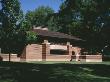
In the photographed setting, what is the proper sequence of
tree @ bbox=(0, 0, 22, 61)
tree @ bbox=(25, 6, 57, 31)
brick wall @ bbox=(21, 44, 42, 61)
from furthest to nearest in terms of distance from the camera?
tree @ bbox=(25, 6, 57, 31), brick wall @ bbox=(21, 44, 42, 61), tree @ bbox=(0, 0, 22, 61)

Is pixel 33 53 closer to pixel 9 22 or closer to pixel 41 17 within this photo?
pixel 9 22

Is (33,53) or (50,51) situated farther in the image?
(50,51)

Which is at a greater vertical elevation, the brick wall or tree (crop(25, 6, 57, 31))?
tree (crop(25, 6, 57, 31))

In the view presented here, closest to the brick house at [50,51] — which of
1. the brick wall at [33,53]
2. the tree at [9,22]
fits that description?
the brick wall at [33,53]

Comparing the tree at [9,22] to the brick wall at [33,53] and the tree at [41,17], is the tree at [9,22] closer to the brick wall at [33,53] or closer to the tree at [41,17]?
the brick wall at [33,53]

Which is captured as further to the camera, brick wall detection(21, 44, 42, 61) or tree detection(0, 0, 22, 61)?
brick wall detection(21, 44, 42, 61)

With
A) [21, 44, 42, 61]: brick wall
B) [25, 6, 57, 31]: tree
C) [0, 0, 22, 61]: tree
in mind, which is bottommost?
[21, 44, 42, 61]: brick wall

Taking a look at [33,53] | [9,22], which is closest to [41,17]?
[33,53]

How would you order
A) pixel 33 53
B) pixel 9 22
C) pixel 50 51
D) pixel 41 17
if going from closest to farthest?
pixel 9 22
pixel 33 53
pixel 50 51
pixel 41 17

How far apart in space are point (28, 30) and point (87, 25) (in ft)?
146

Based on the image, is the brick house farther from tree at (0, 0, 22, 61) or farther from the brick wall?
tree at (0, 0, 22, 61)

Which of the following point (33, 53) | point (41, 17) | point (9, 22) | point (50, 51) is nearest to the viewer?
point (9, 22)

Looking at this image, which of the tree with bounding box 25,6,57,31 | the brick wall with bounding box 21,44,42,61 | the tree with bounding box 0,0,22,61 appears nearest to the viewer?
the tree with bounding box 0,0,22,61

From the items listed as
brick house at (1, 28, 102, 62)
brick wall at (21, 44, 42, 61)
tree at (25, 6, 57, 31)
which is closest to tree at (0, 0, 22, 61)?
brick house at (1, 28, 102, 62)
